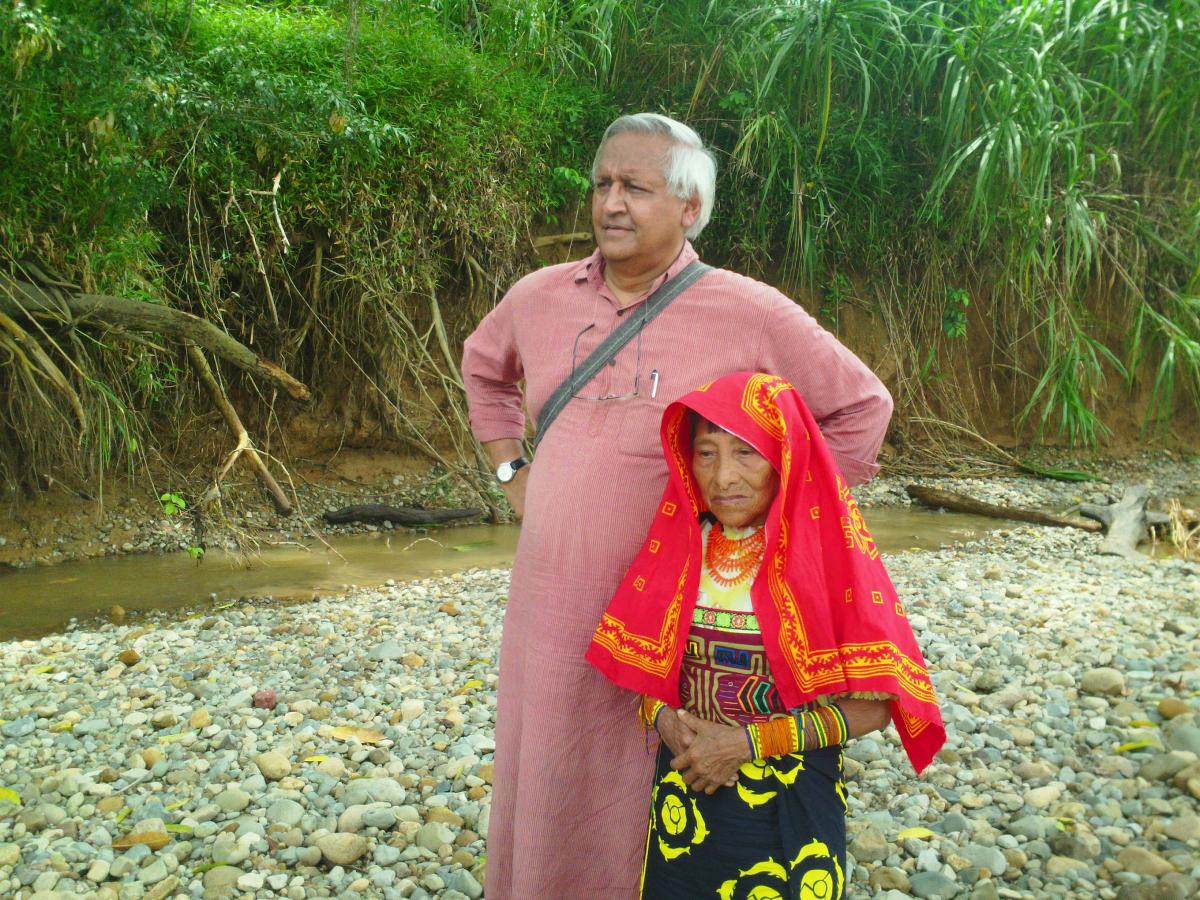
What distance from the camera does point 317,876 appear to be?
2260 millimetres

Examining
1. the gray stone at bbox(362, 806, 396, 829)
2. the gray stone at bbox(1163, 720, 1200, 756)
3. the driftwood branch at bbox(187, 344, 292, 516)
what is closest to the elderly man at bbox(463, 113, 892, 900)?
the gray stone at bbox(362, 806, 396, 829)

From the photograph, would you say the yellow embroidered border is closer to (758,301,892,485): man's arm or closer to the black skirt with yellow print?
the black skirt with yellow print

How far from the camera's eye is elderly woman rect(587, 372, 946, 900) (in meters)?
1.42

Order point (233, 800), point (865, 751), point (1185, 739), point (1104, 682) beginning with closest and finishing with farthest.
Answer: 1. point (233, 800)
2. point (1185, 739)
3. point (865, 751)
4. point (1104, 682)

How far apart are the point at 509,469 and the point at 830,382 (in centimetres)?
77

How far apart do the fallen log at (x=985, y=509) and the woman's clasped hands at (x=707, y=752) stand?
6.50 metres

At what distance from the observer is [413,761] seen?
2.86 metres

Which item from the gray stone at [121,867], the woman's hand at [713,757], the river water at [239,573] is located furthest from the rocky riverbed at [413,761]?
the woman's hand at [713,757]

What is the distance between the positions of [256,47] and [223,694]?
411 centimetres

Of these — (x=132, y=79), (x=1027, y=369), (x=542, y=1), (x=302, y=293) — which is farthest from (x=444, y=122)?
(x=1027, y=369)

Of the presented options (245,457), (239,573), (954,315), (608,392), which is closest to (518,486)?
(608,392)

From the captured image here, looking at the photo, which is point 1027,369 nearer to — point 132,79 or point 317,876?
point 132,79

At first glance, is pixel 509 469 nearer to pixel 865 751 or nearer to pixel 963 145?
pixel 865 751

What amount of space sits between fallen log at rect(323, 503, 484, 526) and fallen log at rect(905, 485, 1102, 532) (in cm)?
391
